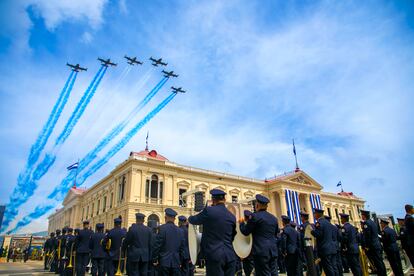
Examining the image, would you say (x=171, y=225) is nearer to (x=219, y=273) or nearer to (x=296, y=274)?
(x=219, y=273)

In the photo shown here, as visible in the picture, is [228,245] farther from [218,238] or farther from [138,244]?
[138,244]

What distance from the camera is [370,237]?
774cm

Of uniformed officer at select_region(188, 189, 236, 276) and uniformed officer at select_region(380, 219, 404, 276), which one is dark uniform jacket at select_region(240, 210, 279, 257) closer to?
uniformed officer at select_region(188, 189, 236, 276)

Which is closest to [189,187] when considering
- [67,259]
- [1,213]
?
[67,259]

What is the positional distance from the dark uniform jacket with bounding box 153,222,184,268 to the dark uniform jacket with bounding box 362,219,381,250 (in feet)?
17.9

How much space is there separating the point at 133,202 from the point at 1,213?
36.9m

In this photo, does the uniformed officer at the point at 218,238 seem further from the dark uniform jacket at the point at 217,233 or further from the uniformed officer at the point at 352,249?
the uniformed officer at the point at 352,249

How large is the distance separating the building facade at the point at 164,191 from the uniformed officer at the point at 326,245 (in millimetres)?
14525

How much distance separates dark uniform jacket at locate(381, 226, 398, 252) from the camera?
7.98m

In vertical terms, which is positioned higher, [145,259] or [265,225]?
[265,225]

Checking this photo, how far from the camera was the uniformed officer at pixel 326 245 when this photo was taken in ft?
21.0

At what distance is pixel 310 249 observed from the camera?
14.4ft

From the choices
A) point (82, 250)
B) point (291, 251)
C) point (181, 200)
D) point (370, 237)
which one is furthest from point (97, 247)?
point (181, 200)

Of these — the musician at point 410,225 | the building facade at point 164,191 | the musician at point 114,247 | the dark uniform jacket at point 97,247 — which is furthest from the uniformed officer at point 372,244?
the building facade at point 164,191
